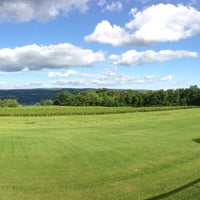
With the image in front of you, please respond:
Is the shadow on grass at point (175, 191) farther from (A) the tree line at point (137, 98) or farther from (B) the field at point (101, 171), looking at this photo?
(A) the tree line at point (137, 98)

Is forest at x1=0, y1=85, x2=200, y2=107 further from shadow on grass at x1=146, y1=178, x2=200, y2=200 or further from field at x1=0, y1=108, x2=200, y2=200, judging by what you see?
shadow on grass at x1=146, y1=178, x2=200, y2=200

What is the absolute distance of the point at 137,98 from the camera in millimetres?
156125

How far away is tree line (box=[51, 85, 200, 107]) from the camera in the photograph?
148125 mm

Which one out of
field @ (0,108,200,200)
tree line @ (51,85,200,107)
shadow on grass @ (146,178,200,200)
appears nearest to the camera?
shadow on grass @ (146,178,200,200)

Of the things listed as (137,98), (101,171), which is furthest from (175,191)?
(137,98)

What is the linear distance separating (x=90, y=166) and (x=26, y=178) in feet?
9.89

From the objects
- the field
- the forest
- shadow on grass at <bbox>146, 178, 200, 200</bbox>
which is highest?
the forest

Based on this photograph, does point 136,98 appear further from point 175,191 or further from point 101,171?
point 175,191

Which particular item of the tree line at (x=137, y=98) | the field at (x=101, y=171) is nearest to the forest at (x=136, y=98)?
the tree line at (x=137, y=98)

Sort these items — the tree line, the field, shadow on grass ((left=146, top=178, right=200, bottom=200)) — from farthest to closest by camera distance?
1. the tree line
2. the field
3. shadow on grass ((left=146, top=178, right=200, bottom=200))

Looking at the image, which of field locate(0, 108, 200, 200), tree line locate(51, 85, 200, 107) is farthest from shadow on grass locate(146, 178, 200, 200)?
tree line locate(51, 85, 200, 107)

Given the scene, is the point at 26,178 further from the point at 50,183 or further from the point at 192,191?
the point at 192,191

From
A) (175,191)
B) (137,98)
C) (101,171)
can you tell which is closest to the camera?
(175,191)

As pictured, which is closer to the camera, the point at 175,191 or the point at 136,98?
the point at 175,191
